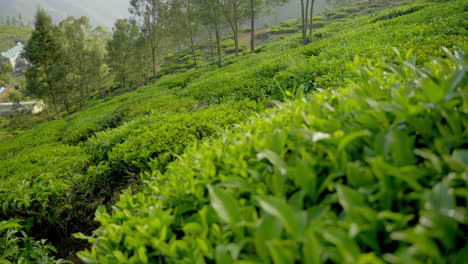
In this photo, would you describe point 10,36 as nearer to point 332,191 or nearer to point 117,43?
point 117,43

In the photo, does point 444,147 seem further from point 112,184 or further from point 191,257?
point 112,184

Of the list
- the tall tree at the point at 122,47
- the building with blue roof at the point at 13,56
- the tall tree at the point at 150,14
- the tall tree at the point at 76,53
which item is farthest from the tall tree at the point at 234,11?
the building with blue roof at the point at 13,56

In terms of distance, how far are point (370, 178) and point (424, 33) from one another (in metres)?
7.30

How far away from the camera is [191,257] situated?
3.68 feet

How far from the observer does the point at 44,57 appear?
28547 mm

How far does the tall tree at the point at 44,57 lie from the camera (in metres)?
27.5

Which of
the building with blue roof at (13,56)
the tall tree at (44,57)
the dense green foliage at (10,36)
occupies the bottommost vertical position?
the tall tree at (44,57)

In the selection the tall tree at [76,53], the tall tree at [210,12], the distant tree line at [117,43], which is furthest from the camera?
the tall tree at [76,53]

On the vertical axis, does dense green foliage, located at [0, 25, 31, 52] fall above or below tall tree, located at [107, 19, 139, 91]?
above

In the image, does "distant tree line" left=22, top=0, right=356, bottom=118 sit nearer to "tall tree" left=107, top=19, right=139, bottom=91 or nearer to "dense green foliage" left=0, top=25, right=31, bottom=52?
"tall tree" left=107, top=19, right=139, bottom=91

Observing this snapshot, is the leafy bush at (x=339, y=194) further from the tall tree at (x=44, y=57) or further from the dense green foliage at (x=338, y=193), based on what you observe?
the tall tree at (x=44, y=57)

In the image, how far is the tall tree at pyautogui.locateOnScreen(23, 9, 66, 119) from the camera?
2747 centimetres

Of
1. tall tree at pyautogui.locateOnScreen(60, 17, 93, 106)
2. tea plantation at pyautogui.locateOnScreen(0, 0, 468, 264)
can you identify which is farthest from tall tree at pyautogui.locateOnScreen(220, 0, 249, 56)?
tea plantation at pyautogui.locateOnScreen(0, 0, 468, 264)

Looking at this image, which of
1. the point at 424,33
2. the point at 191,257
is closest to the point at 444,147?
the point at 191,257
